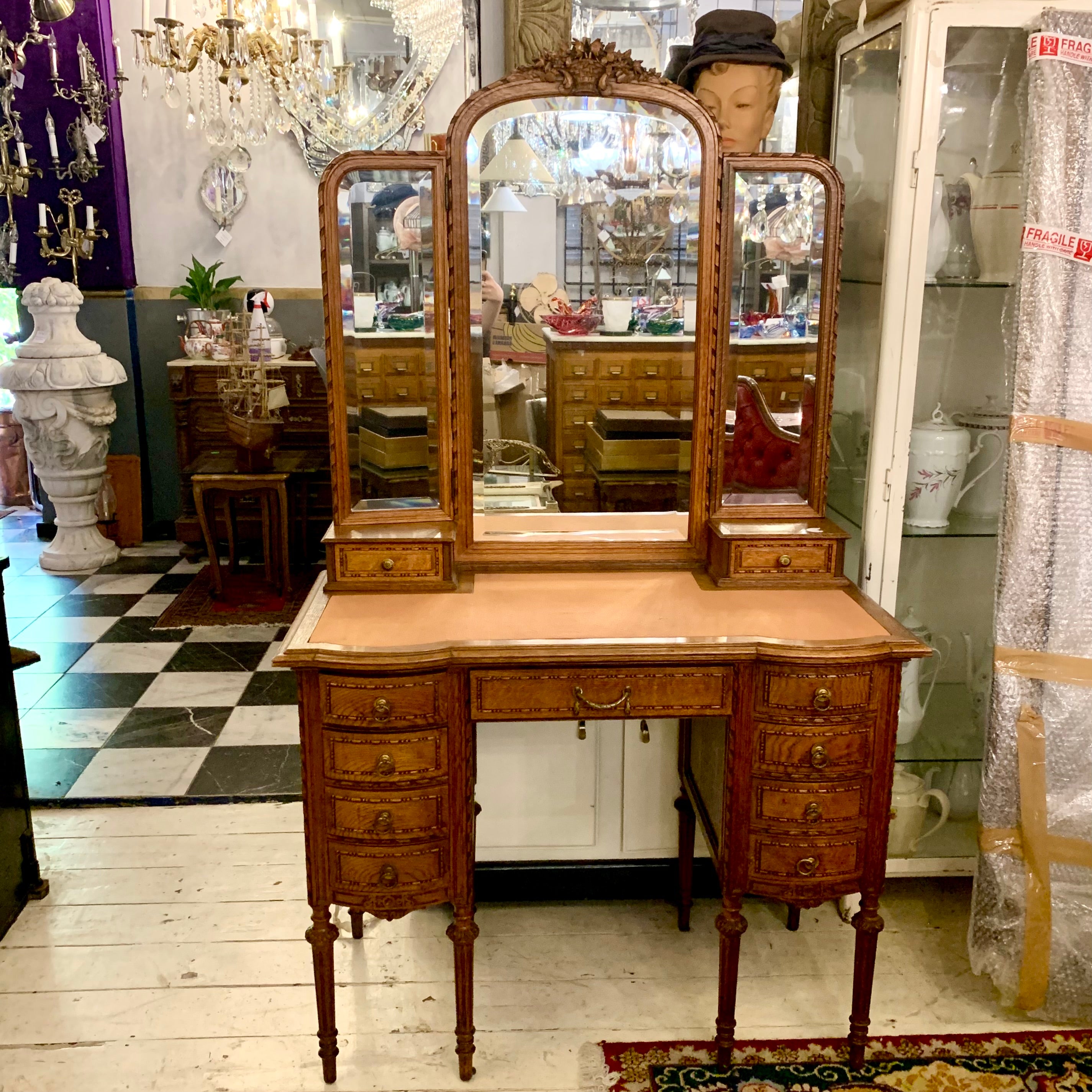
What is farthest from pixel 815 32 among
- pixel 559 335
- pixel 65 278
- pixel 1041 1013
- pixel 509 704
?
pixel 65 278

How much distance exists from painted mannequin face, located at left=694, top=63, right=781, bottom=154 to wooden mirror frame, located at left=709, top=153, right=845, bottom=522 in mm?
164

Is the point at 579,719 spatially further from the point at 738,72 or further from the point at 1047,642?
the point at 738,72

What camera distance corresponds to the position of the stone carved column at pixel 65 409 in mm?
5293

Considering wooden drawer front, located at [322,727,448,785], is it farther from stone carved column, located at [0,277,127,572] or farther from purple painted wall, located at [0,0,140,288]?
purple painted wall, located at [0,0,140,288]

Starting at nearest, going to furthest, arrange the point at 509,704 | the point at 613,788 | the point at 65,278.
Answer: the point at 509,704, the point at 613,788, the point at 65,278

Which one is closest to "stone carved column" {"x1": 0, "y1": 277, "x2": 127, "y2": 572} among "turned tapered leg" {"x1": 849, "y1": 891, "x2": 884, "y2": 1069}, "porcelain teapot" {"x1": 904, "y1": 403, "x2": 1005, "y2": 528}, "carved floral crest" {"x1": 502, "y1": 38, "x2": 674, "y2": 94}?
"carved floral crest" {"x1": 502, "y1": 38, "x2": 674, "y2": 94}

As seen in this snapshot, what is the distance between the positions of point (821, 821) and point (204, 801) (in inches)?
77.1

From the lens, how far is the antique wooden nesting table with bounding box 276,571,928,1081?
197 centimetres

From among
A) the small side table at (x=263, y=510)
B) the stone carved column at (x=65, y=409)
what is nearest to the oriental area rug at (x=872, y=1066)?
the small side table at (x=263, y=510)

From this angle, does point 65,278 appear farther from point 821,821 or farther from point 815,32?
point 821,821

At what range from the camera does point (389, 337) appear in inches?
87.2

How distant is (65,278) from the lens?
571cm

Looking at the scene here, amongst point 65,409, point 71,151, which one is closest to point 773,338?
point 65,409

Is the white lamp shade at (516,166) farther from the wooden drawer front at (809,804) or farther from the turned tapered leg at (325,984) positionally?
the turned tapered leg at (325,984)
